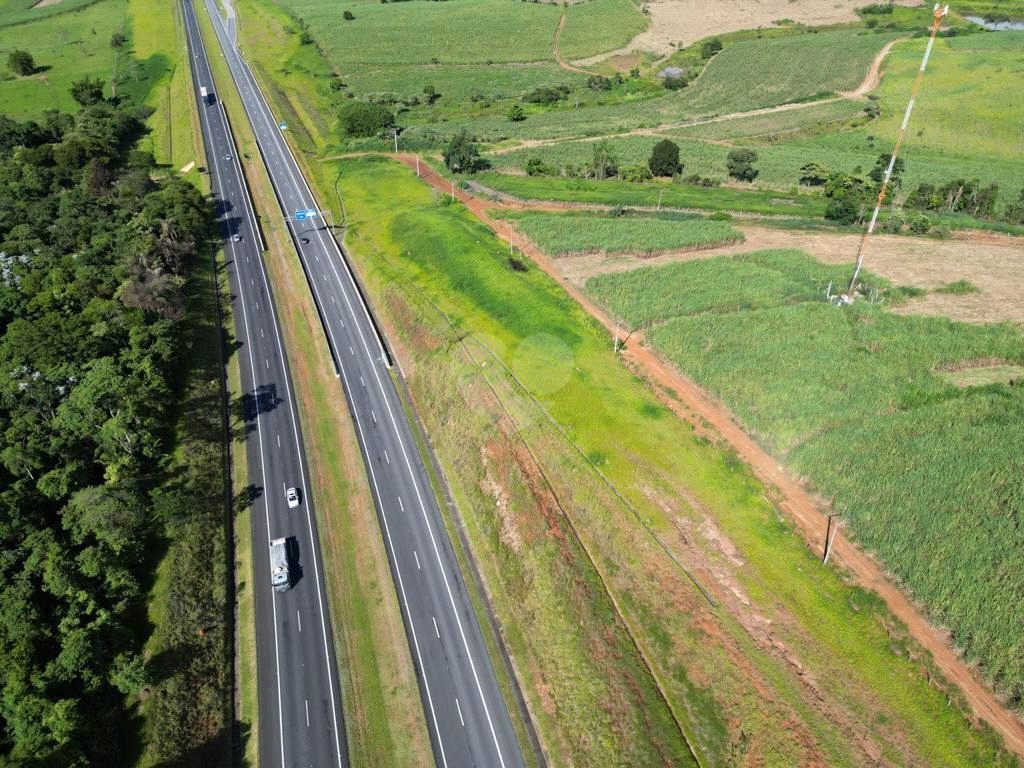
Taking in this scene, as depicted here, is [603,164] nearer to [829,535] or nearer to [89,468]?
[829,535]

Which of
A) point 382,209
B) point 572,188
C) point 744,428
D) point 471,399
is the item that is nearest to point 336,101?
point 382,209

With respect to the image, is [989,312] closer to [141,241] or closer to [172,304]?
[172,304]

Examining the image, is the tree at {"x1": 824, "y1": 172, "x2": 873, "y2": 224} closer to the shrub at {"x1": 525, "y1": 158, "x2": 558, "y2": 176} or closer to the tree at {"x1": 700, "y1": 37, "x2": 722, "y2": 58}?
the shrub at {"x1": 525, "y1": 158, "x2": 558, "y2": 176}

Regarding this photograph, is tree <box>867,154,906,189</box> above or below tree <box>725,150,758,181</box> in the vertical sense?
below

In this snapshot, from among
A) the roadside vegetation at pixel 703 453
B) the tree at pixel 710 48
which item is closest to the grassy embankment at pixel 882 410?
the roadside vegetation at pixel 703 453

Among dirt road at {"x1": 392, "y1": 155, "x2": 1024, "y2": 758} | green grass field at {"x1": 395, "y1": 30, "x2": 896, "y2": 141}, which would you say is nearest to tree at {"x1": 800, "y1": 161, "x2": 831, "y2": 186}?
green grass field at {"x1": 395, "y1": 30, "x2": 896, "y2": 141}

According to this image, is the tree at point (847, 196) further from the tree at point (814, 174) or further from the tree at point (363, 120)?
the tree at point (363, 120)
